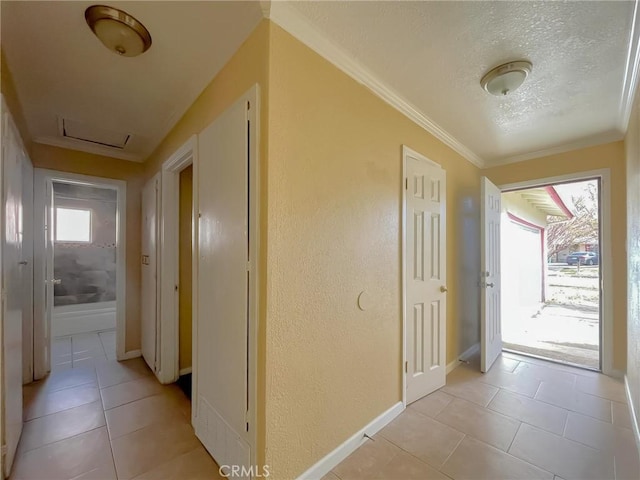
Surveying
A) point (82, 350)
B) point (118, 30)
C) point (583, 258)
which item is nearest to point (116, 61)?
point (118, 30)

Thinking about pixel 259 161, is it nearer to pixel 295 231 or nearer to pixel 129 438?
pixel 295 231

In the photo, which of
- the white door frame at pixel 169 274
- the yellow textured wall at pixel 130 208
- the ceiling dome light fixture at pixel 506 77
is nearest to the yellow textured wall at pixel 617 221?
the ceiling dome light fixture at pixel 506 77

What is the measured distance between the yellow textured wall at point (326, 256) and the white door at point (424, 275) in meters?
0.15

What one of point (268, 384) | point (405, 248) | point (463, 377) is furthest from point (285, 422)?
point (463, 377)

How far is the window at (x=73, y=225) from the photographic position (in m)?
4.25

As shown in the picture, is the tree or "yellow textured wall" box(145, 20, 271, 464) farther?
the tree

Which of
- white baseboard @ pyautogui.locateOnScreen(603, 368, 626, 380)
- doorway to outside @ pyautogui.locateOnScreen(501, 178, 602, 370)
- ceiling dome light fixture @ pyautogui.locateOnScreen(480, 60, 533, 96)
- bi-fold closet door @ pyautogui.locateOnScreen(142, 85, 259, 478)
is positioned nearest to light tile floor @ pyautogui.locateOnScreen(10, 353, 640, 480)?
white baseboard @ pyautogui.locateOnScreen(603, 368, 626, 380)

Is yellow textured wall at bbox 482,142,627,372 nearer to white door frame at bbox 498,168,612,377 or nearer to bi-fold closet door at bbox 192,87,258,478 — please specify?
white door frame at bbox 498,168,612,377

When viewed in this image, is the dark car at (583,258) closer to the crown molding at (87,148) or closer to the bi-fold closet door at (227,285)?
the bi-fold closet door at (227,285)

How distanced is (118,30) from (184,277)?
79.8 inches

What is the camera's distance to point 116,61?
1.59 meters

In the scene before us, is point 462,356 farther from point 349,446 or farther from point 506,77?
point 506,77

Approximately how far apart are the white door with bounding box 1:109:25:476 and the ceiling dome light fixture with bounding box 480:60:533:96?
9.65ft

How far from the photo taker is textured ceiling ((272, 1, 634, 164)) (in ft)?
4.12
